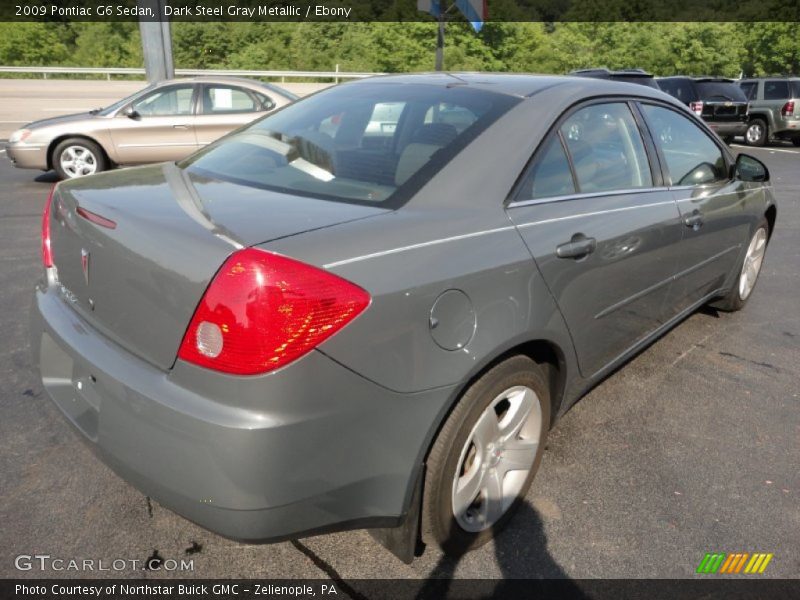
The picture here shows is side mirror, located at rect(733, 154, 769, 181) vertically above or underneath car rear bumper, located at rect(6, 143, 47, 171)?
above

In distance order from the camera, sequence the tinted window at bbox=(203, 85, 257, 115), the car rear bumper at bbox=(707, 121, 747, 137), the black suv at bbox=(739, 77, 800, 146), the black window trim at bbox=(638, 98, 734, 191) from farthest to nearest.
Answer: the black suv at bbox=(739, 77, 800, 146)
the car rear bumper at bbox=(707, 121, 747, 137)
the tinted window at bbox=(203, 85, 257, 115)
the black window trim at bbox=(638, 98, 734, 191)

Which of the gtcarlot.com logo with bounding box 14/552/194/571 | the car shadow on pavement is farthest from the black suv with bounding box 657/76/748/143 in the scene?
the gtcarlot.com logo with bounding box 14/552/194/571

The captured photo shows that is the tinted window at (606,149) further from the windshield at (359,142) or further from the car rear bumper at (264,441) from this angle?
the car rear bumper at (264,441)

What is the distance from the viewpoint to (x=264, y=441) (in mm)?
1633

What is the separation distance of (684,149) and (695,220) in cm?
48

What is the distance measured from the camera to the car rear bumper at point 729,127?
16.5m

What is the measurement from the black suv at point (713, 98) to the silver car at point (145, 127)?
35.3 feet

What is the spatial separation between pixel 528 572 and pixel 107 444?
4.66 ft

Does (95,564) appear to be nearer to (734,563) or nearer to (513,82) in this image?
(734,563)

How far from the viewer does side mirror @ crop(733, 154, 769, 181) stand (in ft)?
13.0

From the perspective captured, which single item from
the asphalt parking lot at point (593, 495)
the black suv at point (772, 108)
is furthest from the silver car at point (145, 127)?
the black suv at point (772, 108)

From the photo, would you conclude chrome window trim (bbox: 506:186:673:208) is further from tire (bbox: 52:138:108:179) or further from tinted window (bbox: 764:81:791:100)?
tinted window (bbox: 764:81:791:100)

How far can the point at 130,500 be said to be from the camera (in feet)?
8.18

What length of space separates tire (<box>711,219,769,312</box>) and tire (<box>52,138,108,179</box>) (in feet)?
26.3
